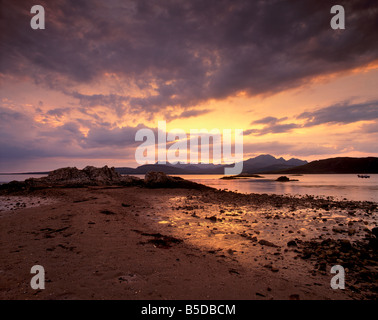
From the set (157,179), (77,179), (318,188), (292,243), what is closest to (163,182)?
(157,179)

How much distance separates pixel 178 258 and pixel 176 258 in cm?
7

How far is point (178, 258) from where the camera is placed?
641 centimetres

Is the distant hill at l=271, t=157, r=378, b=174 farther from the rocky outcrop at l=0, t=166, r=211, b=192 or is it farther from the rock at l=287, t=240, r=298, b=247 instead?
the rock at l=287, t=240, r=298, b=247

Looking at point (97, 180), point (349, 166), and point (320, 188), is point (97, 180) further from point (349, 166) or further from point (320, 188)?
point (349, 166)

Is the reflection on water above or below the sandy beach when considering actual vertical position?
below

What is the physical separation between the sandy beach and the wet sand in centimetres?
3

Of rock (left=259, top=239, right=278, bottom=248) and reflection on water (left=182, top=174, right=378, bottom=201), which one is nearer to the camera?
rock (left=259, top=239, right=278, bottom=248)

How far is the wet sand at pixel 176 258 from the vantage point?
14.8ft

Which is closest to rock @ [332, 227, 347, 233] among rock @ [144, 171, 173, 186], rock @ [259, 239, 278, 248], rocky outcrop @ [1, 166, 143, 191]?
rock @ [259, 239, 278, 248]

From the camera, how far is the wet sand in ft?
14.8

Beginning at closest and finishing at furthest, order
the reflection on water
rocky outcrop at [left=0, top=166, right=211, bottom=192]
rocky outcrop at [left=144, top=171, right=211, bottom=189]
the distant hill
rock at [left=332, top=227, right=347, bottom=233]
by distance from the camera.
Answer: rock at [left=332, top=227, right=347, bottom=233] → the reflection on water → rocky outcrop at [left=0, top=166, right=211, bottom=192] → rocky outcrop at [left=144, top=171, right=211, bottom=189] → the distant hill

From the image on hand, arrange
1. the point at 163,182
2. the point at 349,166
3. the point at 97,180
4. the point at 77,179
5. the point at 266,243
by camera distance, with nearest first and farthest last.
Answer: the point at 266,243 → the point at 77,179 → the point at 163,182 → the point at 97,180 → the point at 349,166

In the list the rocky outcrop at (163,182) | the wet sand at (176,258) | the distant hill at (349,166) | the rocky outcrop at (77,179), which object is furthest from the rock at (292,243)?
the distant hill at (349,166)

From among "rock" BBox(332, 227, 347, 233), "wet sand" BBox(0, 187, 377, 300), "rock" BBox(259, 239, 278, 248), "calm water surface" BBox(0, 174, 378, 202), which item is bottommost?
"calm water surface" BBox(0, 174, 378, 202)
